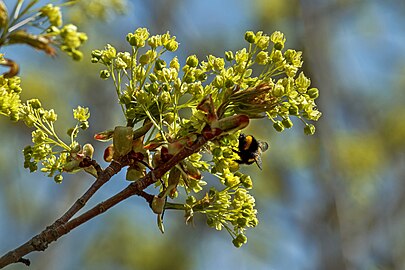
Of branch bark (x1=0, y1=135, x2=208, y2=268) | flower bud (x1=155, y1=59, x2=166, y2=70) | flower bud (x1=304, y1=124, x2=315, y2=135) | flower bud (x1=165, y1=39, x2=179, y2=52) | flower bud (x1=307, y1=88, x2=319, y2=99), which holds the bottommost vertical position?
branch bark (x1=0, y1=135, x2=208, y2=268)

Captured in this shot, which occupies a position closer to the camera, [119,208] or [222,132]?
[222,132]

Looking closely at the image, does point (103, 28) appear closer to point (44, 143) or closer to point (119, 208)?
point (119, 208)

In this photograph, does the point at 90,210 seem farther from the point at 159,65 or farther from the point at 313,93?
the point at 313,93

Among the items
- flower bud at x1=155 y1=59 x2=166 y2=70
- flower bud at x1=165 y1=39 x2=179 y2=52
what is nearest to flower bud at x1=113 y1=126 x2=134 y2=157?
flower bud at x1=155 y1=59 x2=166 y2=70

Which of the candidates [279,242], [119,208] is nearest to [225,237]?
[279,242]

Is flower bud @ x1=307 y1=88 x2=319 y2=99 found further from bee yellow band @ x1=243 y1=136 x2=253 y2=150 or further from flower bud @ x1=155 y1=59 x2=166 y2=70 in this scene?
flower bud @ x1=155 y1=59 x2=166 y2=70

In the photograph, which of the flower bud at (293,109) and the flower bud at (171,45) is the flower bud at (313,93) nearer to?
the flower bud at (293,109)

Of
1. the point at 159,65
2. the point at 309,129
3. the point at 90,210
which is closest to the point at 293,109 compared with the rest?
the point at 309,129

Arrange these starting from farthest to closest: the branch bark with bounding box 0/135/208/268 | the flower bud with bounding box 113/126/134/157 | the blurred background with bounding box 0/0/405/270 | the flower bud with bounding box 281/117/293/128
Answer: the blurred background with bounding box 0/0/405/270
the flower bud with bounding box 281/117/293/128
the flower bud with bounding box 113/126/134/157
the branch bark with bounding box 0/135/208/268
